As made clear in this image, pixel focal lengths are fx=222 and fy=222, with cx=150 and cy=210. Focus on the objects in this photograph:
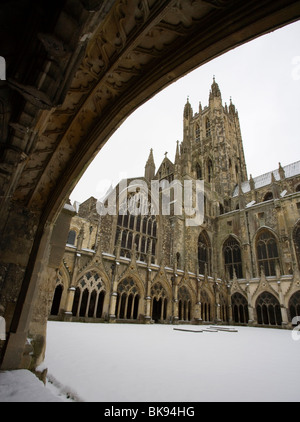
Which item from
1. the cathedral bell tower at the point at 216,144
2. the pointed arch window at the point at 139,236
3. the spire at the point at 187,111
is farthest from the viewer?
the spire at the point at 187,111

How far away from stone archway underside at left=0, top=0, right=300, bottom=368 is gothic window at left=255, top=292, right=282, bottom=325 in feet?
66.4

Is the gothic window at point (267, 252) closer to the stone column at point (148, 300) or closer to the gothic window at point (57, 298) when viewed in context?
the stone column at point (148, 300)

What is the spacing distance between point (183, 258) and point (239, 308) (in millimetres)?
6492

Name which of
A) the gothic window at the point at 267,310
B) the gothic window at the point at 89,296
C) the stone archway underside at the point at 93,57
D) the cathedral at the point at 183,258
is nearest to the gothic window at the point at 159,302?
the cathedral at the point at 183,258

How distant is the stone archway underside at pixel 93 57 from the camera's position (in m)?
1.28

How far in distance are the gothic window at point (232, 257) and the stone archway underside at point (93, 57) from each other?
23569 millimetres

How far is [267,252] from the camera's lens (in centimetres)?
2202

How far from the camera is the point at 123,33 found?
1.60 m

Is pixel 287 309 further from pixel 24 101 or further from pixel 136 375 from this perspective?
pixel 24 101

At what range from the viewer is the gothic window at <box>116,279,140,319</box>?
13.3 meters

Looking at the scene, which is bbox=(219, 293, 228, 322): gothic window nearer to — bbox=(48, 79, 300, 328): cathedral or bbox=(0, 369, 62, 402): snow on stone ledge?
bbox=(48, 79, 300, 328): cathedral

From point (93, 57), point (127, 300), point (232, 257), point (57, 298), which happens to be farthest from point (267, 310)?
point (93, 57)

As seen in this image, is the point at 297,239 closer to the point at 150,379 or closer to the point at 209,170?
the point at 209,170
